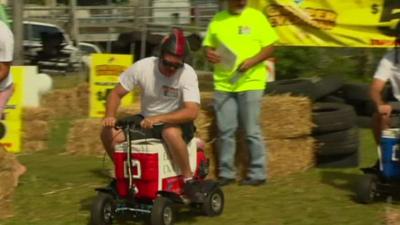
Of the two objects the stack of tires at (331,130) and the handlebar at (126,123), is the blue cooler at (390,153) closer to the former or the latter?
the stack of tires at (331,130)

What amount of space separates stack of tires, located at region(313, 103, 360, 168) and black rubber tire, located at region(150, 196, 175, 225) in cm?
334

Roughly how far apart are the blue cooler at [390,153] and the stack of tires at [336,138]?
1.89 metres

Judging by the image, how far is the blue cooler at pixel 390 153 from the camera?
7.97m

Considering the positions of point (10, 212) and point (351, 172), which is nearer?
point (10, 212)

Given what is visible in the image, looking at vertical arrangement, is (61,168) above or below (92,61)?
below

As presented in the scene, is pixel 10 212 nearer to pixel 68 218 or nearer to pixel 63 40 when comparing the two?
pixel 68 218

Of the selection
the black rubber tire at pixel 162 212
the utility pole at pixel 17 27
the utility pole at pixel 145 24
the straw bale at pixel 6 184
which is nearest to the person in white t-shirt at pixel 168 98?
the black rubber tire at pixel 162 212

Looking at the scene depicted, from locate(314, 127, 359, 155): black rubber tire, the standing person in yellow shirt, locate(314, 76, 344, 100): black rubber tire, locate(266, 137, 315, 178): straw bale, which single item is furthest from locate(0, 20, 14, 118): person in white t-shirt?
locate(314, 76, 344, 100): black rubber tire

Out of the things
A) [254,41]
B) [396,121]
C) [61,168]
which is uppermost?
[254,41]

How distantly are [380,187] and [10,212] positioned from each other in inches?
134

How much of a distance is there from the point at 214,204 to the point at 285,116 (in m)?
2.24

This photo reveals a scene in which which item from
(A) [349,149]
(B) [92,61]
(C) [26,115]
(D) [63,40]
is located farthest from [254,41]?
(D) [63,40]

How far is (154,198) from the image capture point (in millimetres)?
7195

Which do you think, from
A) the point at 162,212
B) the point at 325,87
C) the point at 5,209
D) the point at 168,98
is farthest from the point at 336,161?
the point at 5,209
